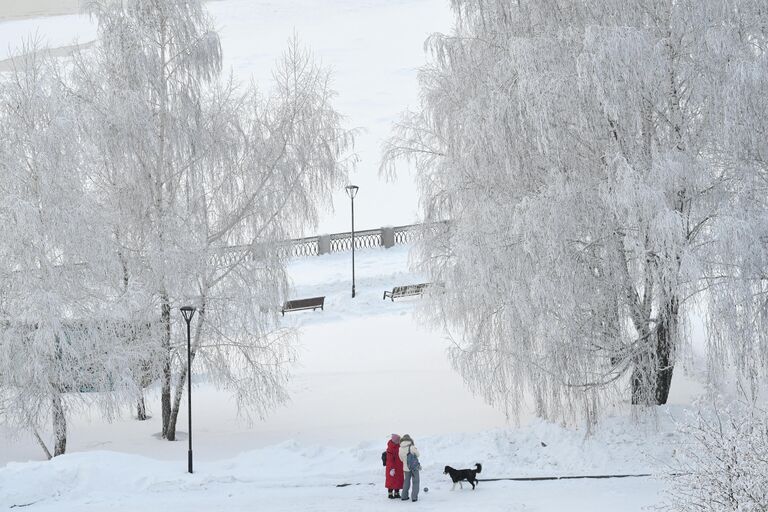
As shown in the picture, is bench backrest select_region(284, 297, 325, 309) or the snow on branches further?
bench backrest select_region(284, 297, 325, 309)

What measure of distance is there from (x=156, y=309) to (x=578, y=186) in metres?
9.69

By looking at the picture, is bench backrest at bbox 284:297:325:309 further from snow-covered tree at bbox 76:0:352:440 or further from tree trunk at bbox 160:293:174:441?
tree trunk at bbox 160:293:174:441

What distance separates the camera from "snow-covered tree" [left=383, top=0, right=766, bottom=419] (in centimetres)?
1562

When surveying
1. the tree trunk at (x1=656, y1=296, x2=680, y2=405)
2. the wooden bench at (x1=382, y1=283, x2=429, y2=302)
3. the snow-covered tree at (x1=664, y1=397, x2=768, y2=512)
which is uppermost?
the wooden bench at (x1=382, y1=283, x2=429, y2=302)

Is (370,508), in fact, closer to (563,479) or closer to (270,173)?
(563,479)

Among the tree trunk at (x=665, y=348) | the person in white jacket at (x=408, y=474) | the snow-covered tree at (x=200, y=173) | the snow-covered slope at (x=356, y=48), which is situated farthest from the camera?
the snow-covered slope at (x=356, y=48)

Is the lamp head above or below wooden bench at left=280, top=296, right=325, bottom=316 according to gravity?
above

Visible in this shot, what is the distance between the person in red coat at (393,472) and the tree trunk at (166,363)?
23.4 ft

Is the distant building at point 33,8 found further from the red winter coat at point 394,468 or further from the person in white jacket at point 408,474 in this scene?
the person in white jacket at point 408,474

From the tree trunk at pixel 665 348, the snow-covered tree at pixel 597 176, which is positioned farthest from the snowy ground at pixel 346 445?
Answer: the snow-covered tree at pixel 597 176

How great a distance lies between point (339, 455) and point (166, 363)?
502 cm

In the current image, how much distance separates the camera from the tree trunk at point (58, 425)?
19.4 metres

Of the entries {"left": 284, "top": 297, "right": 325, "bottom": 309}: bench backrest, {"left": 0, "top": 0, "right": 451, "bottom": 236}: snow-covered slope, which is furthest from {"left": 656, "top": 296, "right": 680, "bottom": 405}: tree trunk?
{"left": 0, "top": 0, "right": 451, "bottom": 236}: snow-covered slope

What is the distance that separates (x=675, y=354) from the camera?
1691 centimetres
